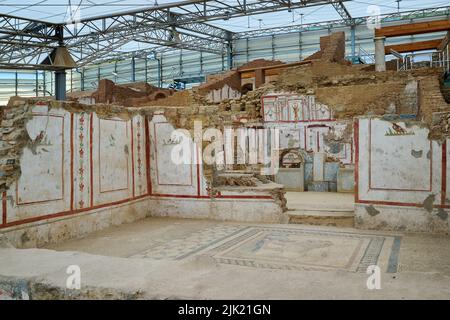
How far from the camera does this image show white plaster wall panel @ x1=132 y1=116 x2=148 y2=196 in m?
8.32

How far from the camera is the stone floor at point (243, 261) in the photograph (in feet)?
10.9

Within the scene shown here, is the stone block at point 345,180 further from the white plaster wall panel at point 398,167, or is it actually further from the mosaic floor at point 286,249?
the mosaic floor at point 286,249

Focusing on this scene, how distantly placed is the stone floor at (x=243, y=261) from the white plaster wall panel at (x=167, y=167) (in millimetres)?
665

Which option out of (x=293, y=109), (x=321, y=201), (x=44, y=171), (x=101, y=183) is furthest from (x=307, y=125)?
(x=44, y=171)

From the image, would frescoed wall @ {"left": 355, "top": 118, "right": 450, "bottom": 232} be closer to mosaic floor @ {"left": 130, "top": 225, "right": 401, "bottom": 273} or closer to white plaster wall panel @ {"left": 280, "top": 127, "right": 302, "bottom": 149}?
mosaic floor @ {"left": 130, "top": 225, "right": 401, "bottom": 273}

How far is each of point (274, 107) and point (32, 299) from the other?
38.0ft

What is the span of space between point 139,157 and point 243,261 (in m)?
3.98

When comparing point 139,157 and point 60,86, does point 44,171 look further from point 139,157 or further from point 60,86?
point 60,86

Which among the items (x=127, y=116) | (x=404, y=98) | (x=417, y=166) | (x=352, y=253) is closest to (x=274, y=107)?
(x=404, y=98)

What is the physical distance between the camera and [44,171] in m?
6.11

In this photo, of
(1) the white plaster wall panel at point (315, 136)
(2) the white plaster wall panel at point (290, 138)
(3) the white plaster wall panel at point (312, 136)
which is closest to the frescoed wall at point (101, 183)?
(3) the white plaster wall panel at point (312, 136)

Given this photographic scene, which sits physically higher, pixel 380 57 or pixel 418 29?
pixel 418 29

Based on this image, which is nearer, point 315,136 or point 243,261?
point 243,261

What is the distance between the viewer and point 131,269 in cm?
386
